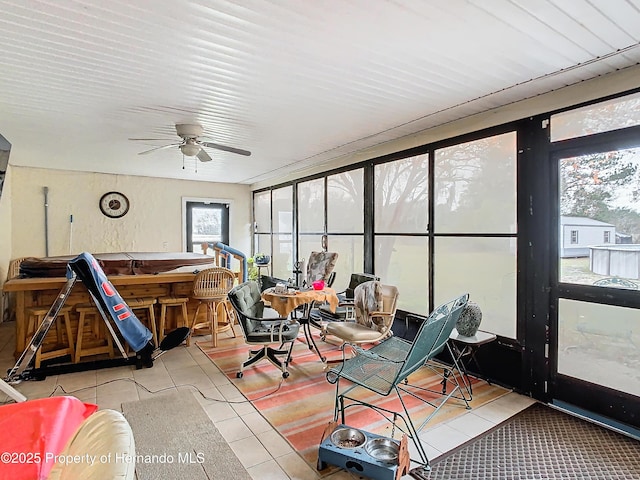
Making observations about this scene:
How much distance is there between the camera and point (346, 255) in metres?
5.60

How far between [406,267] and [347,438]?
8.31 feet

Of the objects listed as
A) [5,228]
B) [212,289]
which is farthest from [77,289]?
[5,228]

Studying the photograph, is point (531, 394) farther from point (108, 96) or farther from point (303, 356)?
point (108, 96)

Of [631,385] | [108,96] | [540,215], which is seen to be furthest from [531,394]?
[108,96]

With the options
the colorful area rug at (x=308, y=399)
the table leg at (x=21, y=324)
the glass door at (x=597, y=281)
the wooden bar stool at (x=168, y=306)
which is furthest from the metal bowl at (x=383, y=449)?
the table leg at (x=21, y=324)

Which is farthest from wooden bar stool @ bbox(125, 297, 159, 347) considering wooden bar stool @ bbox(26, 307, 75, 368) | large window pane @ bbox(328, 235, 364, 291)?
large window pane @ bbox(328, 235, 364, 291)

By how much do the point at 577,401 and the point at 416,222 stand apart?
2.26 metres

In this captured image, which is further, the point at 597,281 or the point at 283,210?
the point at 283,210

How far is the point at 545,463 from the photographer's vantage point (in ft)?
7.32

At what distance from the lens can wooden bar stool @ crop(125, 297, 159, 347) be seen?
13.8 feet

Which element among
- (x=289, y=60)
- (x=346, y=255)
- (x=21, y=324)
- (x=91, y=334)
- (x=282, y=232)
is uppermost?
(x=289, y=60)

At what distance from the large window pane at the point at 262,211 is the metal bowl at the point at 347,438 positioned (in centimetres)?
591

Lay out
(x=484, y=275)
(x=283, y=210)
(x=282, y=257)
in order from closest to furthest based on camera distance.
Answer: (x=484, y=275) < (x=283, y=210) < (x=282, y=257)

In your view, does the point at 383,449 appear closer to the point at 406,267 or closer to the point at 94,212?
the point at 406,267
